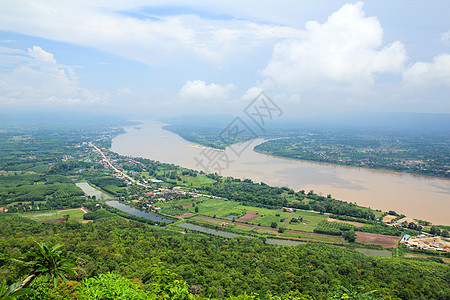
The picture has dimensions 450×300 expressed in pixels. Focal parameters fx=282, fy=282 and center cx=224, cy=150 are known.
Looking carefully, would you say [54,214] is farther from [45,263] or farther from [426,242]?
[426,242]

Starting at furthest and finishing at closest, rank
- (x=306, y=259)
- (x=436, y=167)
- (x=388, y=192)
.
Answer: (x=436, y=167) < (x=388, y=192) < (x=306, y=259)

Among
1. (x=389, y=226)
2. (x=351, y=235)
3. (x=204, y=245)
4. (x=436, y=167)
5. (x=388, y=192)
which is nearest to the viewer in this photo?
(x=204, y=245)

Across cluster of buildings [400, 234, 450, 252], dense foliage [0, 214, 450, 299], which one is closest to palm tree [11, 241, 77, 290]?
dense foliage [0, 214, 450, 299]

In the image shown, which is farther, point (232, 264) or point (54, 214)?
point (54, 214)

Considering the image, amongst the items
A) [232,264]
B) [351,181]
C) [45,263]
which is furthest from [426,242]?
[45,263]

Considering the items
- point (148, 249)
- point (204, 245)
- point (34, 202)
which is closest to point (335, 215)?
point (204, 245)

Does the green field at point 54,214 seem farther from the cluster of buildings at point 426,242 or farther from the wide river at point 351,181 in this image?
the cluster of buildings at point 426,242

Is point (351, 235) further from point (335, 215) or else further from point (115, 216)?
point (115, 216)
